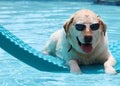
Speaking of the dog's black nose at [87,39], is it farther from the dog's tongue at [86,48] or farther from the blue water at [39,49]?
the blue water at [39,49]

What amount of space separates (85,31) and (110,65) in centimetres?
52

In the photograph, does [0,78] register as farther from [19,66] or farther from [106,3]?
[106,3]

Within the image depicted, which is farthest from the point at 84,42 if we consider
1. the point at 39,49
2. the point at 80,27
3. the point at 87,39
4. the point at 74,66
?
the point at 39,49

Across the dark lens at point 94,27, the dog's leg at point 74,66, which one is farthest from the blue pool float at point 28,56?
the dark lens at point 94,27

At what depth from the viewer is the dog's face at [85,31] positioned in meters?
5.30

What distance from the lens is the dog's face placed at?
530 centimetres

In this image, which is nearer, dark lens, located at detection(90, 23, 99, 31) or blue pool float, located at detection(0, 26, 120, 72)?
dark lens, located at detection(90, 23, 99, 31)

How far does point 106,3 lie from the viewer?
16.9 meters

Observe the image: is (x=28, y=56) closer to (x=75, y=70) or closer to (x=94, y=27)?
(x=75, y=70)

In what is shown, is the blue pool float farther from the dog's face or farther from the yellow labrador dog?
the dog's face

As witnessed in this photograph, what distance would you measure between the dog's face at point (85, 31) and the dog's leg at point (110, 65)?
0.85 feet

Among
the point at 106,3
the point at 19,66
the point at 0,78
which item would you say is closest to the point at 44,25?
the point at 19,66

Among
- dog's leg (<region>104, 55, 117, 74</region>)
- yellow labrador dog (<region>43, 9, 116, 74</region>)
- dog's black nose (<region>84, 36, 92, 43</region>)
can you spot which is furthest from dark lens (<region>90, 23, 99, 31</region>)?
dog's leg (<region>104, 55, 117, 74</region>)

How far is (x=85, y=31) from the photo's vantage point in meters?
5.33
